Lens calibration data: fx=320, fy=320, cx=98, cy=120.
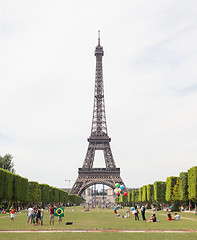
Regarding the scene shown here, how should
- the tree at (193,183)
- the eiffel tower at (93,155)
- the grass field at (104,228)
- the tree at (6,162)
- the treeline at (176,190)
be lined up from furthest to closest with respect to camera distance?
the eiffel tower at (93,155)
the tree at (6,162)
the treeline at (176,190)
the tree at (193,183)
the grass field at (104,228)

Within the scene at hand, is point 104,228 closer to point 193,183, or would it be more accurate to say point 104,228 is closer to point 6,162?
point 193,183

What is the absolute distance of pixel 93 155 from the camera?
125625 millimetres

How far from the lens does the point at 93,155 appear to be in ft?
412

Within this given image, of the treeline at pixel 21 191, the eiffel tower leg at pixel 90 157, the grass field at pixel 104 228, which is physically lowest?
the grass field at pixel 104 228

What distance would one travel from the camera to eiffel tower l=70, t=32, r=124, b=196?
119 m

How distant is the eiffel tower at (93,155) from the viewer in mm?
118812

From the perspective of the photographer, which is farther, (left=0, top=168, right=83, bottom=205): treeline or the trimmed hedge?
(left=0, top=168, right=83, bottom=205): treeline

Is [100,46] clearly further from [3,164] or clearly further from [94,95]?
[3,164]

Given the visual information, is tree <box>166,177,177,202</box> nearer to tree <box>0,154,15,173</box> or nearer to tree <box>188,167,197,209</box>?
tree <box>188,167,197,209</box>

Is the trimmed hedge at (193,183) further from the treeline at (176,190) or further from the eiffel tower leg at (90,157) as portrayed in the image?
the eiffel tower leg at (90,157)

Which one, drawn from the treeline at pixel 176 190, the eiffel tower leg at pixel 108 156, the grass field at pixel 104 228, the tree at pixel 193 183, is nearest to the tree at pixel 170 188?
the treeline at pixel 176 190

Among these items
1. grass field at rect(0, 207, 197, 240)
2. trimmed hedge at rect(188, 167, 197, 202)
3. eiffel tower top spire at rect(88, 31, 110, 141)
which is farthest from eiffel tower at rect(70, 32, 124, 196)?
grass field at rect(0, 207, 197, 240)

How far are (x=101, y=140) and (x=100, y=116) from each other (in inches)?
442

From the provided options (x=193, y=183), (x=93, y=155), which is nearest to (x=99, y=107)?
(x=93, y=155)
